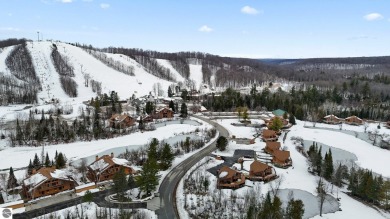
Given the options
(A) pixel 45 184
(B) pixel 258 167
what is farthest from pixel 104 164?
(B) pixel 258 167

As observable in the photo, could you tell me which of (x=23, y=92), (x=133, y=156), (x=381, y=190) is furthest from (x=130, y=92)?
(x=381, y=190)

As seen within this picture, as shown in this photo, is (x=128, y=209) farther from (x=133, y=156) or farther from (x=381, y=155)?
(x=381, y=155)

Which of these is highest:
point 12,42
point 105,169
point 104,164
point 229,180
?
point 12,42

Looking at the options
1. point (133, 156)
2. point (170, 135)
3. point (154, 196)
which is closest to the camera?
point (154, 196)

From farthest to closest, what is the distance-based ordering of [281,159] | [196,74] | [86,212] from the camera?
[196,74]
[281,159]
[86,212]

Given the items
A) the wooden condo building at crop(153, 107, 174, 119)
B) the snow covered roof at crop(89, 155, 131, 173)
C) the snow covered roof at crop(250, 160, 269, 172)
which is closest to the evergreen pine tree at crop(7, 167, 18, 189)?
the snow covered roof at crop(89, 155, 131, 173)

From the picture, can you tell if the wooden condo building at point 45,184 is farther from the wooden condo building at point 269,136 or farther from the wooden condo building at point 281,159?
the wooden condo building at point 269,136

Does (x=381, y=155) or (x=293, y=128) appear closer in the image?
(x=381, y=155)

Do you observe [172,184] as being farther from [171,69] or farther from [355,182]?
[171,69]
